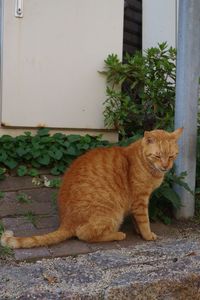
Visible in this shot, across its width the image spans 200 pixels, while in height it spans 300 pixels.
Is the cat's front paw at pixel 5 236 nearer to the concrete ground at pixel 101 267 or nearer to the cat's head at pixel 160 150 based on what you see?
the concrete ground at pixel 101 267

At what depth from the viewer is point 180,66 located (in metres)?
4.18

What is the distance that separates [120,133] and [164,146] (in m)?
1.66

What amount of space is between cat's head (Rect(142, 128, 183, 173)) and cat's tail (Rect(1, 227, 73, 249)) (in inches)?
34.8

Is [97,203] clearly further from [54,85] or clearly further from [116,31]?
[116,31]

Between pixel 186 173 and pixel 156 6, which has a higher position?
pixel 156 6

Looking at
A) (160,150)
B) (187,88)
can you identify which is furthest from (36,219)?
(187,88)

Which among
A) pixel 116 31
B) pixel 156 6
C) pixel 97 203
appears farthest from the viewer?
pixel 156 6

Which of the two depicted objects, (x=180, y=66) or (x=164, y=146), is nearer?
(x=164, y=146)

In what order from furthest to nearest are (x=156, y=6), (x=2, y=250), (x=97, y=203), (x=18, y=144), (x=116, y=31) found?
(x=156, y=6), (x=116, y=31), (x=18, y=144), (x=97, y=203), (x=2, y=250)

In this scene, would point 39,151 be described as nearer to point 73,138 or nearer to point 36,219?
point 73,138

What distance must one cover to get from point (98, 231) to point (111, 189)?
374 millimetres

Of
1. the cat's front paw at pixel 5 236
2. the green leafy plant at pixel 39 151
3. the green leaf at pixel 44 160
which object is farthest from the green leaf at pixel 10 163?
the cat's front paw at pixel 5 236

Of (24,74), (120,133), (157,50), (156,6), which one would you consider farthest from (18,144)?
(156,6)

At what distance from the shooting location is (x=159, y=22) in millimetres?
6082
